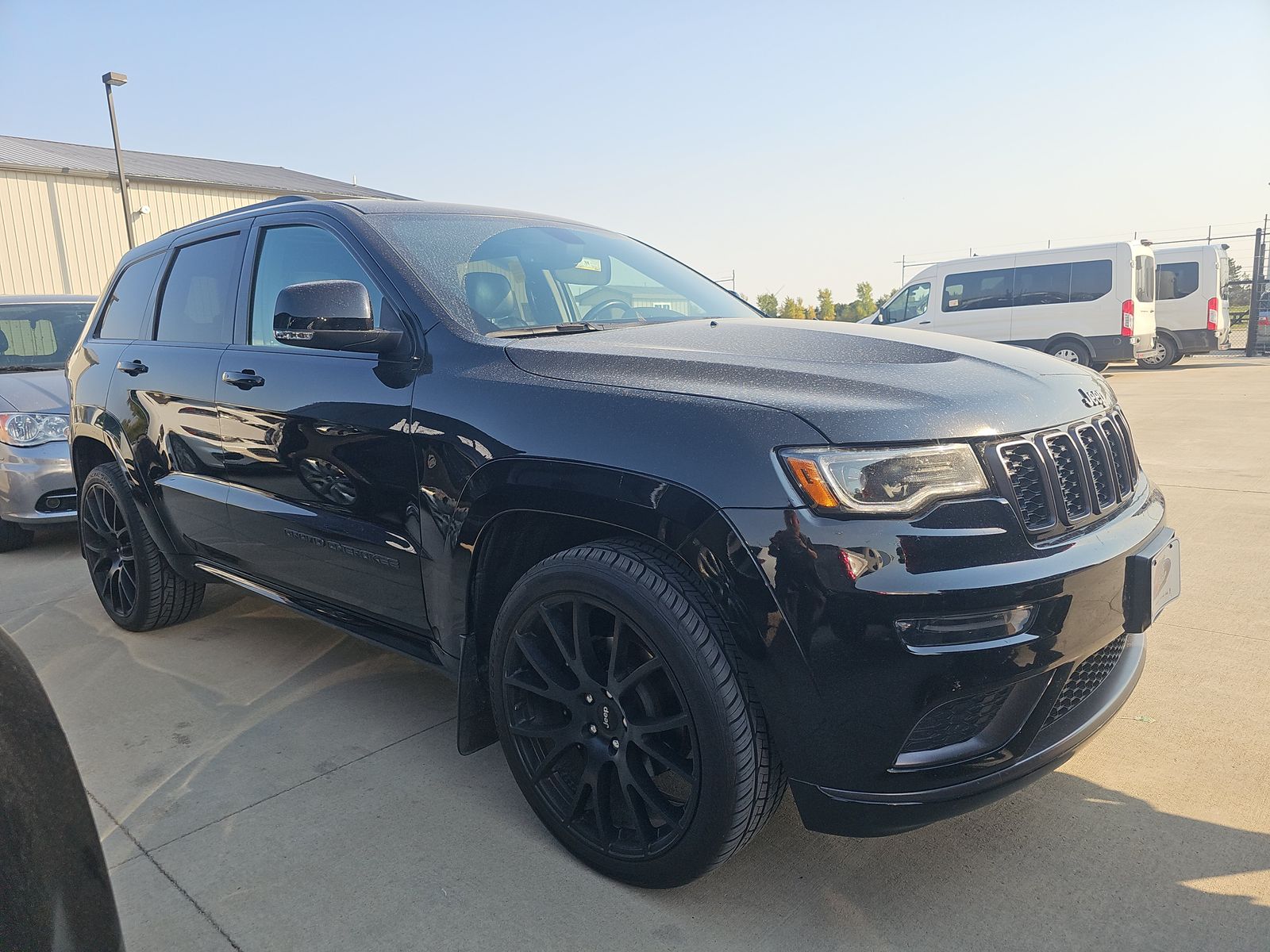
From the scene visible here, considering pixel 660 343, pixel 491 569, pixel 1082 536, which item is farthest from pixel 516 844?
pixel 1082 536

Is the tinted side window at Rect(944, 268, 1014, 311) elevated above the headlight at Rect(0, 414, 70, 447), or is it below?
above

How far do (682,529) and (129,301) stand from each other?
3303 millimetres

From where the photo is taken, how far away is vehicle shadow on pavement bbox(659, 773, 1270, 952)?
1928 millimetres

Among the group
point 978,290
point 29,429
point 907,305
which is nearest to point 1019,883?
point 29,429

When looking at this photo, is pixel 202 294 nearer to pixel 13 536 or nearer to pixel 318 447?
pixel 318 447

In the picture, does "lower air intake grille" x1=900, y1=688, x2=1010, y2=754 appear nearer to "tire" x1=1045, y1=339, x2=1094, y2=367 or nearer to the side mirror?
the side mirror

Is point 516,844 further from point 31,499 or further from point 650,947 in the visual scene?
point 31,499

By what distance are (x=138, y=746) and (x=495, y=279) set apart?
1880 millimetres

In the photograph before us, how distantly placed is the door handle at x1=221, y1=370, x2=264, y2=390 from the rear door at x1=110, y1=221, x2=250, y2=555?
0.34 feet

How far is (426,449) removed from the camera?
239 cm

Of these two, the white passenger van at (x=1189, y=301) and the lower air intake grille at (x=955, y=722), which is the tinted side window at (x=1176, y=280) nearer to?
the white passenger van at (x=1189, y=301)

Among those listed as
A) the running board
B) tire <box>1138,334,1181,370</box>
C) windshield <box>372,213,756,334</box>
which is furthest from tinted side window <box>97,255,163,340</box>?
tire <box>1138,334,1181,370</box>

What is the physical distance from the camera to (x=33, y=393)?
5.61 m

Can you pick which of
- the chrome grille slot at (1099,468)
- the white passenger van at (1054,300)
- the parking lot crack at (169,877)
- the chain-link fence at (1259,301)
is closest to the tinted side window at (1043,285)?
the white passenger van at (1054,300)
